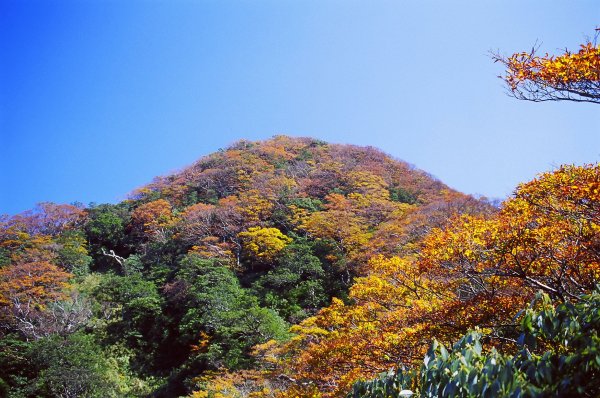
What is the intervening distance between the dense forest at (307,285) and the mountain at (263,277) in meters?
0.08

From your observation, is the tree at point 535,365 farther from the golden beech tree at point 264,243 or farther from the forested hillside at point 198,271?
the golden beech tree at point 264,243

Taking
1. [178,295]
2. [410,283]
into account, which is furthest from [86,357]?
[410,283]

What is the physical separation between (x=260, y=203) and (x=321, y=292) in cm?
898

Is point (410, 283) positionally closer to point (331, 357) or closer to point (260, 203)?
point (331, 357)

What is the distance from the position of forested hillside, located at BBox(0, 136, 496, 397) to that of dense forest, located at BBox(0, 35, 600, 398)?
0.11 m

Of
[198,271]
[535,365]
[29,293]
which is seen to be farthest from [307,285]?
[535,365]

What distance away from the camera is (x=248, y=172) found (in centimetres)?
3497

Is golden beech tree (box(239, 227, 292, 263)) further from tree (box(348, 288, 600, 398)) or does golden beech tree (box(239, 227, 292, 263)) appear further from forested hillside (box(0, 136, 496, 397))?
tree (box(348, 288, 600, 398))

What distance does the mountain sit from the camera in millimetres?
7055

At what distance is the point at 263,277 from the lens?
2186 centimetres

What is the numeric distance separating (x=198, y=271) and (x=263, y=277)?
3.61 meters

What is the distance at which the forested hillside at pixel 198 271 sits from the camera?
1608 cm

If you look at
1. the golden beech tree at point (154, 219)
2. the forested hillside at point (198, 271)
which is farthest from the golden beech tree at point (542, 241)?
the golden beech tree at point (154, 219)

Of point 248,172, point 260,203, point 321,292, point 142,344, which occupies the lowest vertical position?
point 142,344
